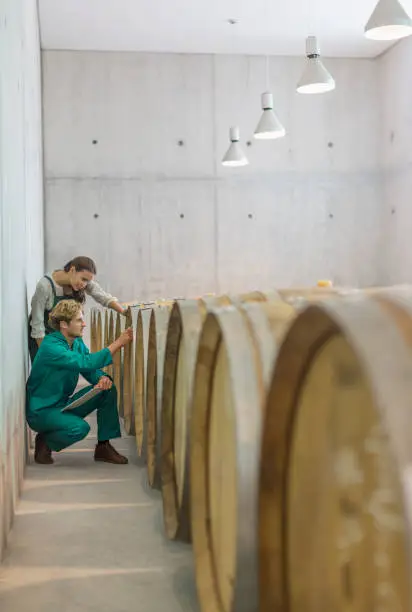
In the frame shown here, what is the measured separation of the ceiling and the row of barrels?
23.6 ft

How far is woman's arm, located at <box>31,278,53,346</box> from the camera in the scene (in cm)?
457

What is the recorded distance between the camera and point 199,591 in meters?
1.62

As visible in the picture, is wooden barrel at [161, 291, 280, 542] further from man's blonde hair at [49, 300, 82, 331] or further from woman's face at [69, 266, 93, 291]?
woman's face at [69, 266, 93, 291]

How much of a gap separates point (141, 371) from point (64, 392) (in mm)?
508

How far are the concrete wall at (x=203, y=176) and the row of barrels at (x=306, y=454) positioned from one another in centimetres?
794

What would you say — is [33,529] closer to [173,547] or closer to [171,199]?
[173,547]

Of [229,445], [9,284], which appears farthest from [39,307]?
[229,445]

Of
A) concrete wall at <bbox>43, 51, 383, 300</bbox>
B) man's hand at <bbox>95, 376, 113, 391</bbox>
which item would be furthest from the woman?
concrete wall at <bbox>43, 51, 383, 300</bbox>

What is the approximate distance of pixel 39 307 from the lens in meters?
4.64

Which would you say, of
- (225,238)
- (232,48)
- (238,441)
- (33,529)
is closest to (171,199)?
(225,238)

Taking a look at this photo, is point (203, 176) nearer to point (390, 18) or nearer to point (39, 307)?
point (390, 18)

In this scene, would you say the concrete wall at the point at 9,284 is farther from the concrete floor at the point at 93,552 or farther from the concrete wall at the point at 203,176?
the concrete wall at the point at 203,176

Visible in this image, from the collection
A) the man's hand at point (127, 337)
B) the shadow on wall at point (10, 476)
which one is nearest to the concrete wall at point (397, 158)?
the man's hand at point (127, 337)

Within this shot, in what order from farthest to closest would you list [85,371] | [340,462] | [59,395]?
[85,371] → [59,395] → [340,462]
